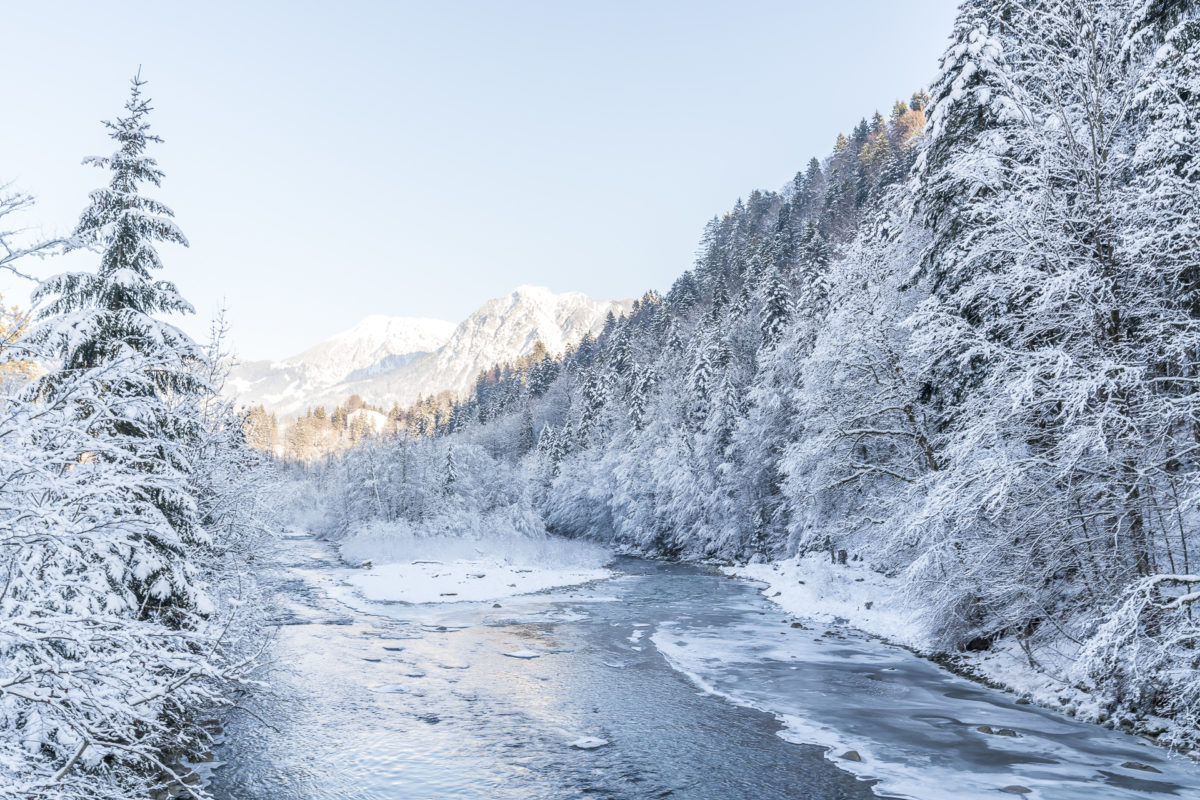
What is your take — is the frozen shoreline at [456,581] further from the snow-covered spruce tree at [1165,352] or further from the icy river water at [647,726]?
the snow-covered spruce tree at [1165,352]

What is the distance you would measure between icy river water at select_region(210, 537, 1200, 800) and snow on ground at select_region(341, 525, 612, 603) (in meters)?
8.04

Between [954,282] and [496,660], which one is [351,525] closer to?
[496,660]

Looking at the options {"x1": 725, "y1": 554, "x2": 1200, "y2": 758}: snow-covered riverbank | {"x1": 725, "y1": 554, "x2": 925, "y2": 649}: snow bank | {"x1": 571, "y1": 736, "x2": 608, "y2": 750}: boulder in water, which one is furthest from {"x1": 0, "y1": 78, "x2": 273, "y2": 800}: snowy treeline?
{"x1": 725, "y1": 554, "x2": 925, "y2": 649}: snow bank

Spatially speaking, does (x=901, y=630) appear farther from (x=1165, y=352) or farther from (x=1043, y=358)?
(x=1165, y=352)

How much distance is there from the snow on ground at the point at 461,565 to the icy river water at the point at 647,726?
26.4 feet

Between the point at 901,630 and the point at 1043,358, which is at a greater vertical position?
the point at 1043,358

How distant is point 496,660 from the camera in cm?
1669

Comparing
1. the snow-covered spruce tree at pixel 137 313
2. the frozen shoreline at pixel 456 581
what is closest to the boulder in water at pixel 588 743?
the snow-covered spruce tree at pixel 137 313

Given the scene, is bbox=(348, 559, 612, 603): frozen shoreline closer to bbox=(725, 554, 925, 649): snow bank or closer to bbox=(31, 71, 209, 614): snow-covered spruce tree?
bbox=(725, 554, 925, 649): snow bank

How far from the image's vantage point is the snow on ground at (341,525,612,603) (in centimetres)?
2852

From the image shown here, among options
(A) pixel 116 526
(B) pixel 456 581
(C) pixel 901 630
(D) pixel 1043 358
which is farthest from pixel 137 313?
(B) pixel 456 581

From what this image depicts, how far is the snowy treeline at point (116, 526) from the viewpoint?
428 centimetres

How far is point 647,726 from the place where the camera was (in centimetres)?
1171

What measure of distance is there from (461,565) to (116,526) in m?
32.8
